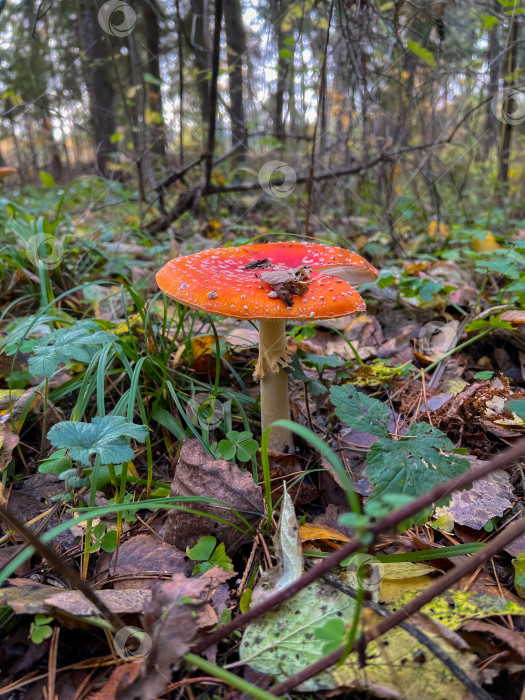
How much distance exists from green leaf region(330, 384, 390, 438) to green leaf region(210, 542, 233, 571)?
690mm

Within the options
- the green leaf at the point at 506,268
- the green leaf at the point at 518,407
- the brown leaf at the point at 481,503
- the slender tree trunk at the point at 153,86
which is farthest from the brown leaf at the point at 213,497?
the slender tree trunk at the point at 153,86

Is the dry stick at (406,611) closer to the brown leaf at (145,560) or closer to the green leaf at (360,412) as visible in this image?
the green leaf at (360,412)

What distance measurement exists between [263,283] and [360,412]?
70 cm

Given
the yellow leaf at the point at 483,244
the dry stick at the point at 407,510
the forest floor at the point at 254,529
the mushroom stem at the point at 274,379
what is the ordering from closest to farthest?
the dry stick at the point at 407,510 → the forest floor at the point at 254,529 → the mushroom stem at the point at 274,379 → the yellow leaf at the point at 483,244

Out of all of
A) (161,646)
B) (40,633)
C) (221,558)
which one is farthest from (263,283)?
(40,633)

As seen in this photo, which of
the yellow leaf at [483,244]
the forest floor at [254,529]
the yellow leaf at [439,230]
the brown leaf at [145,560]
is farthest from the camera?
the yellow leaf at [439,230]

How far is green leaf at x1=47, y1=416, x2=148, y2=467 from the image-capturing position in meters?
1.36

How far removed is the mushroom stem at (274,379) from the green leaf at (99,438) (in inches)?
34.9

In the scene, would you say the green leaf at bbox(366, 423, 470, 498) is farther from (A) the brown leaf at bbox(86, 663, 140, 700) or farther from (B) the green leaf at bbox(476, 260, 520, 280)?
(B) the green leaf at bbox(476, 260, 520, 280)

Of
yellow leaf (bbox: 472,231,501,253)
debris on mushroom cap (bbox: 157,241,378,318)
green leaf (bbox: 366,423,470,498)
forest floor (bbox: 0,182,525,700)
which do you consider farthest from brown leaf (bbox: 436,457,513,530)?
yellow leaf (bbox: 472,231,501,253)

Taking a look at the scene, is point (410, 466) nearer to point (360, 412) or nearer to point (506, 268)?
point (360, 412)

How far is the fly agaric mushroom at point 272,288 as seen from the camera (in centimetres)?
175

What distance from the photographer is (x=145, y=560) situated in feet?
5.42

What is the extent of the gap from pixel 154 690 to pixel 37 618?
1.43ft
